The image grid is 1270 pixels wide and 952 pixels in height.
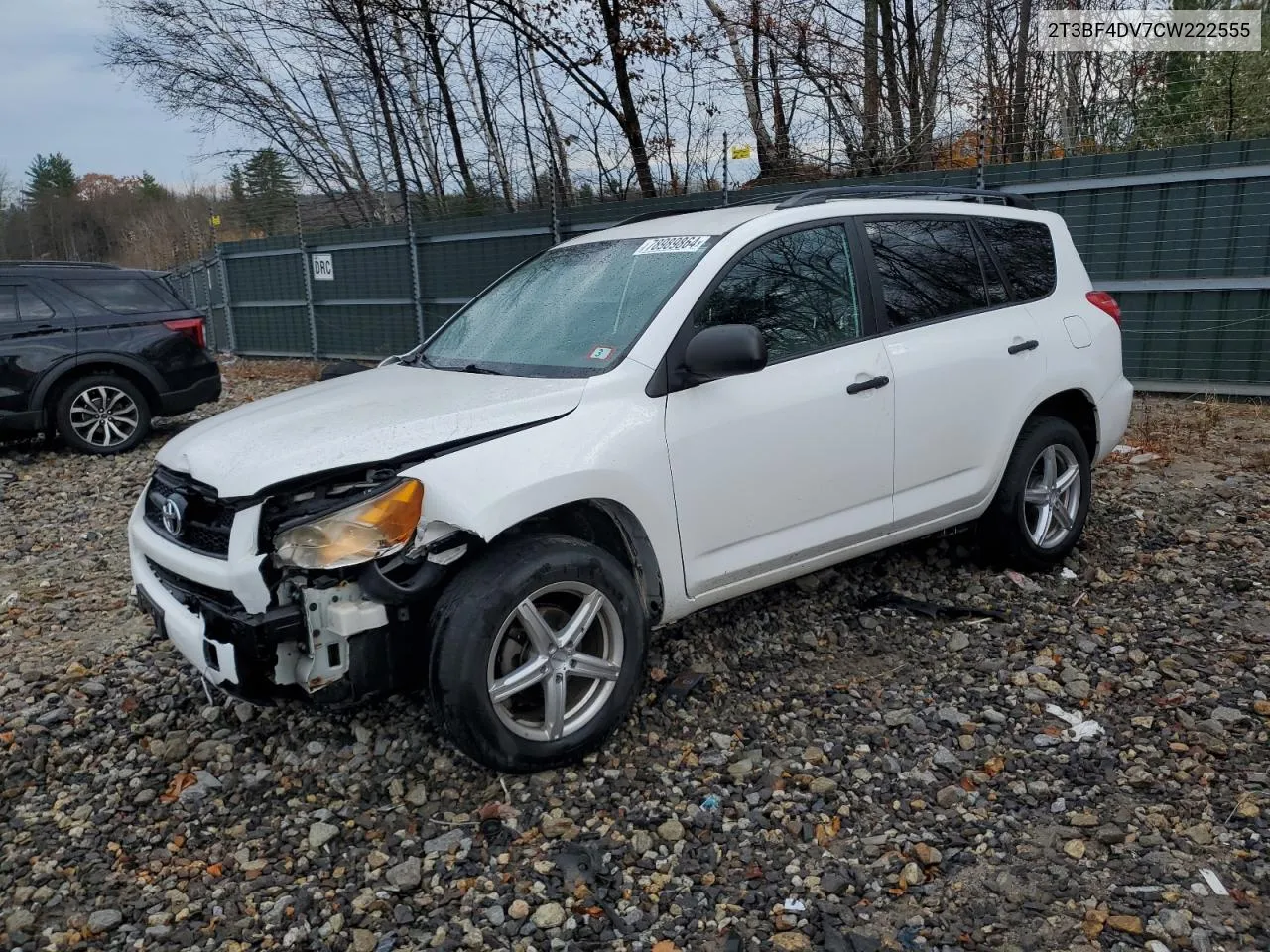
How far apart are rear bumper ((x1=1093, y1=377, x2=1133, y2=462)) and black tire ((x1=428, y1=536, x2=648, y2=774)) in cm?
289

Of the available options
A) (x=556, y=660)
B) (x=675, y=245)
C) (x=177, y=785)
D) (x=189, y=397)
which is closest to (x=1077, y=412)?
(x=675, y=245)

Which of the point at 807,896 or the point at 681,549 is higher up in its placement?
the point at 681,549

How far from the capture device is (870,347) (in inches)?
154

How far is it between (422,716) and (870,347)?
226 cm

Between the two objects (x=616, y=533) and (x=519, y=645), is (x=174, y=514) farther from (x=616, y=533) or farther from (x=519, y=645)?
(x=616, y=533)

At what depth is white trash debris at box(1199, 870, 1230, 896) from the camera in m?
2.50

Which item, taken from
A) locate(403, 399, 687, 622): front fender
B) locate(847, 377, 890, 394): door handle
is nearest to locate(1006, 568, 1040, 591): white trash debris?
locate(847, 377, 890, 394): door handle

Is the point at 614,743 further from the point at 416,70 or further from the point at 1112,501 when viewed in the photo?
the point at 416,70

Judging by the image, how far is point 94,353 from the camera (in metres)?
8.68

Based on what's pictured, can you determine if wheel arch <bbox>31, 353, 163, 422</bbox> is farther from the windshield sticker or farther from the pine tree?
the pine tree

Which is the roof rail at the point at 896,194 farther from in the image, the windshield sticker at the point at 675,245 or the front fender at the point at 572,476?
the front fender at the point at 572,476

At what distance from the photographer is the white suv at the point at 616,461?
2842 mm

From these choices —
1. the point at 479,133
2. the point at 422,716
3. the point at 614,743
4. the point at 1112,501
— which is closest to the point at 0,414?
the point at 422,716

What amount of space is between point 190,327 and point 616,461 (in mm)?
7517
